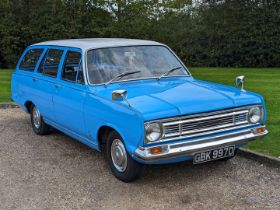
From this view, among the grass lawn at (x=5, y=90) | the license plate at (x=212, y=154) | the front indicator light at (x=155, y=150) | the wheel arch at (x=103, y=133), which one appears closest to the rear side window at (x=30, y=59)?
the wheel arch at (x=103, y=133)

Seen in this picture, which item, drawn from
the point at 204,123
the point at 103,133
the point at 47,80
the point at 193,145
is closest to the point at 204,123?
the point at 204,123

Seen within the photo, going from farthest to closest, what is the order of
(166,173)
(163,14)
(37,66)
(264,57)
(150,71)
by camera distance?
(163,14) → (264,57) → (37,66) → (150,71) → (166,173)

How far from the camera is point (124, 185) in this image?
5375 mm

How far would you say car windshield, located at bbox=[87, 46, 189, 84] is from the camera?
6082mm

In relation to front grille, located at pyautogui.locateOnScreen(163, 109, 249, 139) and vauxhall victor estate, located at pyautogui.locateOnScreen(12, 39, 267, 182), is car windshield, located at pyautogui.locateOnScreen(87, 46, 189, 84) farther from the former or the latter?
front grille, located at pyautogui.locateOnScreen(163, 109, 249, 139)

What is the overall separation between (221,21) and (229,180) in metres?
20.2

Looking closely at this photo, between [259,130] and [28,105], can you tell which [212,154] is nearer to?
[259,130]

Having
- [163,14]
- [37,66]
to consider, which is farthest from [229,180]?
[163,14]

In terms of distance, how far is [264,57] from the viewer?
23578 millimetres

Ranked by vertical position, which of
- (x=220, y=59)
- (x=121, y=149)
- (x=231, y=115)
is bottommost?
(x=220, y=59)

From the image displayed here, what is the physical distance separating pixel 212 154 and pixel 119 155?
1182 millimetres

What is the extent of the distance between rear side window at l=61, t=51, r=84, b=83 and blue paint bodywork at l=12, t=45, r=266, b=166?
9 cm

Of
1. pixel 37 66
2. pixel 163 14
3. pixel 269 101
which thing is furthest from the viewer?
pixel 163 14

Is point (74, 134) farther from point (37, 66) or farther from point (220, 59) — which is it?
point (220, 59)
